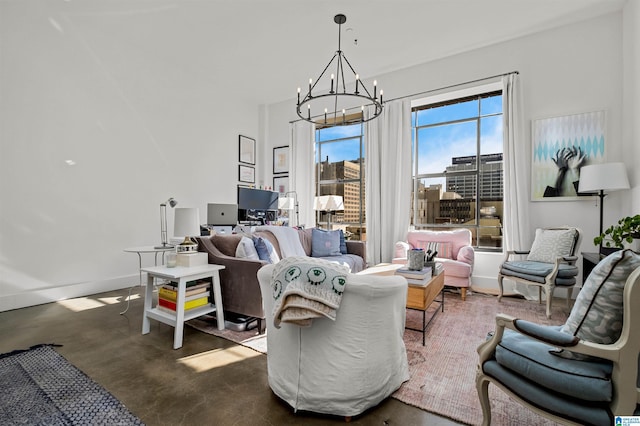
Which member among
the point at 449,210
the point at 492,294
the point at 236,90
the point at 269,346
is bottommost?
the point at 492,294

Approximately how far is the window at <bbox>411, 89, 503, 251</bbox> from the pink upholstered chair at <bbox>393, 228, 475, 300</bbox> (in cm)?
54

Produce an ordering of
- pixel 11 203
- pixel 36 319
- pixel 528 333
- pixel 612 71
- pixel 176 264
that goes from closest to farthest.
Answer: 1. pixel 528 333
2. pixel 176 264
3. pixel 36 319
4. pixel 11 203
5. pixel 612 71

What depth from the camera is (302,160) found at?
233 inches

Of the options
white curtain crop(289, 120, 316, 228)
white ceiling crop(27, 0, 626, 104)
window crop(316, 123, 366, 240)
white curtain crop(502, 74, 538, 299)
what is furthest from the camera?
white curtain crop(289, 120, 316, 228)

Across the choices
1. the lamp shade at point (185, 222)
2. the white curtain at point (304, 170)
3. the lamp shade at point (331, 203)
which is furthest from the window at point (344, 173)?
the lamp shade at point (185, 222)

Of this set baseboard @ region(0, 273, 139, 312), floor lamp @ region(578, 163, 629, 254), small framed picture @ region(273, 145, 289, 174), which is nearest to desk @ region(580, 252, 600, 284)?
floor lamp @ region(578, 163, 629, 254)

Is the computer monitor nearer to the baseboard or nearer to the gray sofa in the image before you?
the gray sofa

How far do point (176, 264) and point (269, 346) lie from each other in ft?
4.76

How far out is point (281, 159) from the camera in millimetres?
6277

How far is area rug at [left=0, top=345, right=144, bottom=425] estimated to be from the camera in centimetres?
149

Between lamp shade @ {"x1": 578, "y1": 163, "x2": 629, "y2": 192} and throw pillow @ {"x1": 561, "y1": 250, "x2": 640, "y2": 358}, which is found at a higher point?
lamp shade @ {"x1": 578, "y1": 163, "x2": 629, "y2": 192}

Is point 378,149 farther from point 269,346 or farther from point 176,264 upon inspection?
point 269,346

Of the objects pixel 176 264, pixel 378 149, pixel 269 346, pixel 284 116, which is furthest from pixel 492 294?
pixel 284 116

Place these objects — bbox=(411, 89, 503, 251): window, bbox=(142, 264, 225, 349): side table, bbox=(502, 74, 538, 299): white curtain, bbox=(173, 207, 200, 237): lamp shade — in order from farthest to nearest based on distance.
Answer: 1. bbox=(411, 89, 503, 251): window
2. bbox=(502, 74, 538, 299): white curtain
3. bbox=(173, 207, 200, 237): lamp shade
4. bbox=(142, 264, 225, 349): side table
